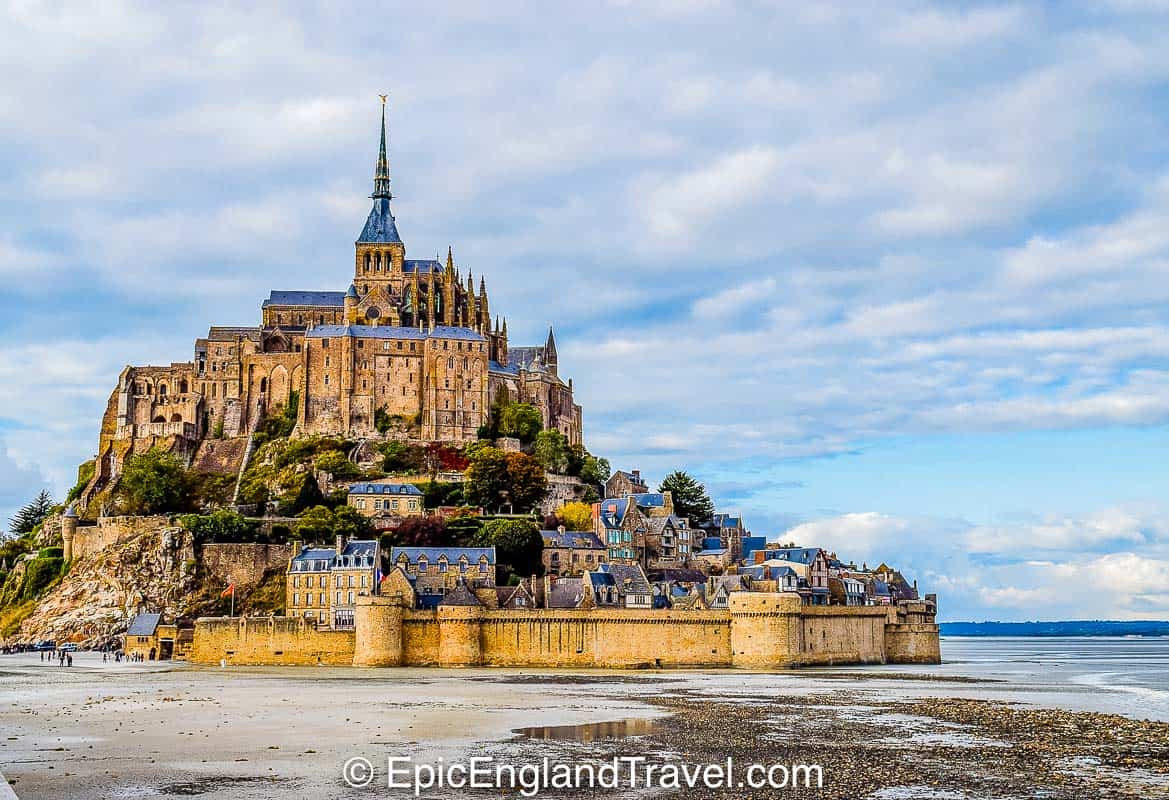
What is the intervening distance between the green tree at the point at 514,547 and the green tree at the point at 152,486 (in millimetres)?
28151

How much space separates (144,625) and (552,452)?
33.1 metres

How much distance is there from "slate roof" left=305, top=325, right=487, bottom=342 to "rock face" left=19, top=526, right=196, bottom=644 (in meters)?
23.4

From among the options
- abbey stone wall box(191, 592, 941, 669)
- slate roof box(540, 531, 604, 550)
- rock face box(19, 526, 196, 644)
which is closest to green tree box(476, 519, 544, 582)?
slate roof box(540, 531, 604, 550)

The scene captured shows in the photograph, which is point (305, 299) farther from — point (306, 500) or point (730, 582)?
point (730, 582)

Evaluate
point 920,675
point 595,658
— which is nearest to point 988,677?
point 920,675

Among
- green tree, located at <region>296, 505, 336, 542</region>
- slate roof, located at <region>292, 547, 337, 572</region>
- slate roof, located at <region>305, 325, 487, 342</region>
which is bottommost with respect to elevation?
slate roof, located at <region>292, 547, 337, 572</region>

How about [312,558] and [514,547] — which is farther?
[514,547]

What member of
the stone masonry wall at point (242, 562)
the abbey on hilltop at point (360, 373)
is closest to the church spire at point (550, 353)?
the abbey on hilltop at point (360, 373)

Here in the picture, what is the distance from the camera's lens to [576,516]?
85.8 meters

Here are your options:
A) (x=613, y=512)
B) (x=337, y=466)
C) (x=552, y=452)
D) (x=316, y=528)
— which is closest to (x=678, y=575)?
(x=613, y=512)

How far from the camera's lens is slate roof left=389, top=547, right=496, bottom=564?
7169 cm

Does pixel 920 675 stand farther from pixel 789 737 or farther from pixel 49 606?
pixel 49 606

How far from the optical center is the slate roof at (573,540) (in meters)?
76.2

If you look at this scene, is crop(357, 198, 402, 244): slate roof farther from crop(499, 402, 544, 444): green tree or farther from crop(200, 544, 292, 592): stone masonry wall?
crop(200, 544, 292, 592): stone masonry wall
